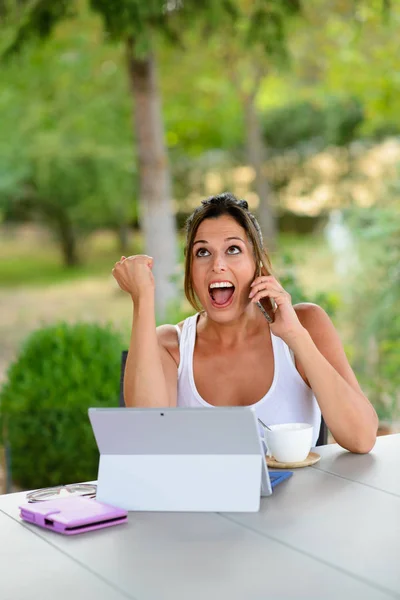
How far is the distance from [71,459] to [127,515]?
2182 mm

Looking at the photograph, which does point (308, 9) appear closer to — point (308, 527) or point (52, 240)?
point (308, 527)

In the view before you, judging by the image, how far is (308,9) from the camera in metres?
7.89

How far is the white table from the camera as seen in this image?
132 cm

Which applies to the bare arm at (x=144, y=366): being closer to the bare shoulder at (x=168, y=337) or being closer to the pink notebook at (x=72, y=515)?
A: the bare shoulder at (x=168, y=337)

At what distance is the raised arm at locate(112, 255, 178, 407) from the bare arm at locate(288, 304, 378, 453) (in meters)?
0.33

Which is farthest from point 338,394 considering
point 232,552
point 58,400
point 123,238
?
point 123,238

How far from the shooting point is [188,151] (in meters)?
13.2

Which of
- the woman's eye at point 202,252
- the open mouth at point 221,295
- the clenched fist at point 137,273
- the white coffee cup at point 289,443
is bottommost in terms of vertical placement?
the white coffee cup at point 289,443

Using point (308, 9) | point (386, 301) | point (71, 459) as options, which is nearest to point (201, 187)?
point (308, 9)

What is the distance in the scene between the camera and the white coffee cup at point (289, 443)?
74.8 inches

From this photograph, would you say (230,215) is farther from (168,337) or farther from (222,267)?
(168,337)

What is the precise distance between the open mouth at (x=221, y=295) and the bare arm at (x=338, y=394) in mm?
224

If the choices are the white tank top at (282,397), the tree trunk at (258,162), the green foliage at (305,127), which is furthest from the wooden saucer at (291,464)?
the green foliage at (305,127)

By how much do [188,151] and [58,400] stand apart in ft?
32.1
